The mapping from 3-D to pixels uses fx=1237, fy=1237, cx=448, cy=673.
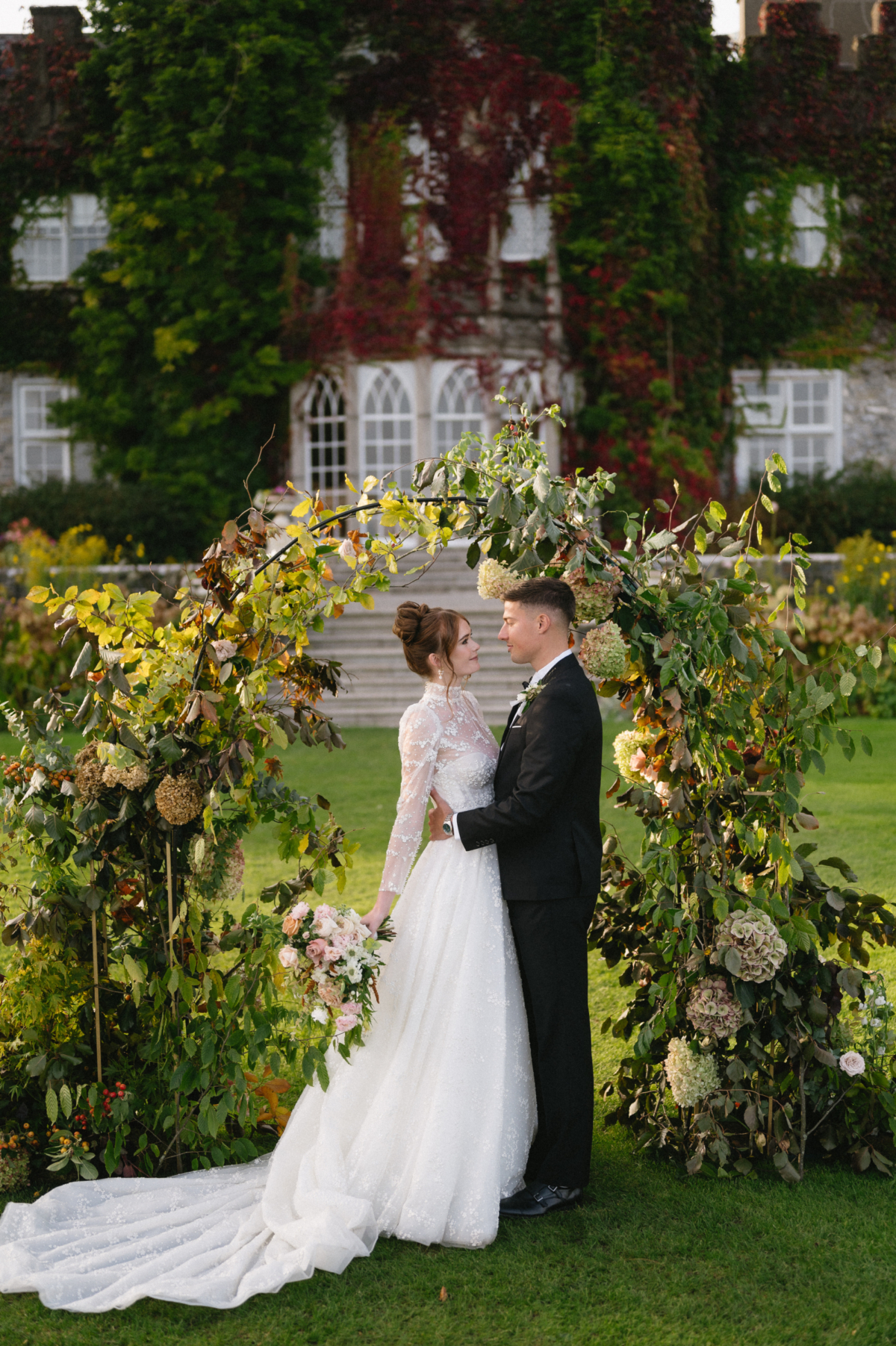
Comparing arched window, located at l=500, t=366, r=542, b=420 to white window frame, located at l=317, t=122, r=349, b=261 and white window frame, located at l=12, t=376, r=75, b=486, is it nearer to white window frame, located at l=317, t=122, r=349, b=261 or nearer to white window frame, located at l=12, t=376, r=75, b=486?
white window frame, located at l=317, t=122, r=349, b=261

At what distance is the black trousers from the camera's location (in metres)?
3.55

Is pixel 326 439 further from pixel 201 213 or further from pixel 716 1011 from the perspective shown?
pixel 716 1011

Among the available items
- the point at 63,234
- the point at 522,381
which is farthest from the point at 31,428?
the point at 522,381

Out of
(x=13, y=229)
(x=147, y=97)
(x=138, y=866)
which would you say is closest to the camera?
(x=138, y=866)

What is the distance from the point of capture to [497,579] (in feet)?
12.4

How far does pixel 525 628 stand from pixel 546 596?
11 centimetres

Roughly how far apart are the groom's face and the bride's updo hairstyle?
0.14 meters

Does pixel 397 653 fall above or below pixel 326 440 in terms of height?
below

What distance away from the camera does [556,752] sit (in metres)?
3.50

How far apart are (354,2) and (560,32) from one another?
Answer: 2.83 m

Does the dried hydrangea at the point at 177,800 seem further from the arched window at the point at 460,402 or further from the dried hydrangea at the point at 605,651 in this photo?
the arched window at the point at 460,402

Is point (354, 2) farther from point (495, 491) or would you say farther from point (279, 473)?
point (495, 491)

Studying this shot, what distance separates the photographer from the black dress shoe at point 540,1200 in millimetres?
3520

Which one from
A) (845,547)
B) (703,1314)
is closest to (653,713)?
(703,1314)
